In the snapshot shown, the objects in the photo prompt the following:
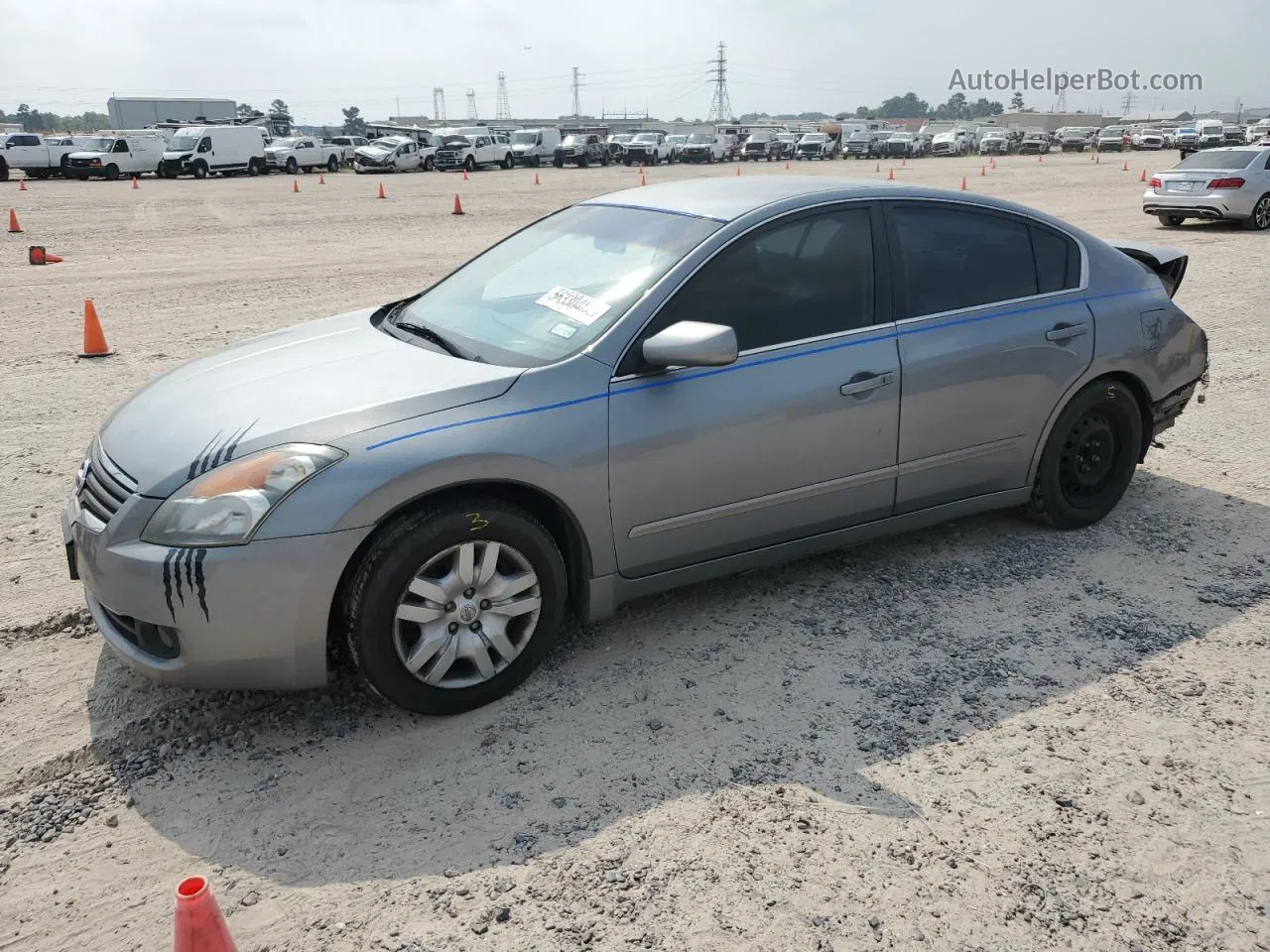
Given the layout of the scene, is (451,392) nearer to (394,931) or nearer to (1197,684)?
(394,931)

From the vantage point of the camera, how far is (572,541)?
3.70 metres

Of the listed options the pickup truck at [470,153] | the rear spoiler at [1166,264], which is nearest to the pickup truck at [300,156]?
the pickup truck at [470,153]

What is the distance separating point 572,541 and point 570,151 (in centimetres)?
4560

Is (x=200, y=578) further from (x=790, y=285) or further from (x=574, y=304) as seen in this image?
(x=790, y=285)

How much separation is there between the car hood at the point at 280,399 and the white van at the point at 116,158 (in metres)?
35.9

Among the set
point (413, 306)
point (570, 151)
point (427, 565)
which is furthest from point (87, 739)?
point (570, 151)

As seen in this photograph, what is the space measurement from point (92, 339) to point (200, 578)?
22.0ft

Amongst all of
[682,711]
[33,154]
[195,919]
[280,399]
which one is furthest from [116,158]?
[195,919]

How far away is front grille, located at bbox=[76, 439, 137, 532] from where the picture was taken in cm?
334

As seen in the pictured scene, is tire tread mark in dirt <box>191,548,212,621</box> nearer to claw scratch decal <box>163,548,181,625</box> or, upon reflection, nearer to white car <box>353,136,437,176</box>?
claw scratch decal <box>163,548,181,625</box>

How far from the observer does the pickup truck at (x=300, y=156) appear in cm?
4038

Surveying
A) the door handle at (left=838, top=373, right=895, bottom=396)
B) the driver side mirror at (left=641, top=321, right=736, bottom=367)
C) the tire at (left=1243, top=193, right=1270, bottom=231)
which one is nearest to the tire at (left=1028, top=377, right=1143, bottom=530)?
the door handle at (left=838, top=373, right=895, bottom=396)

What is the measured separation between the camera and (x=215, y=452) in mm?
3320

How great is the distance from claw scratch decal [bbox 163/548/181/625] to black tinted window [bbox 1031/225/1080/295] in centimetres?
382
